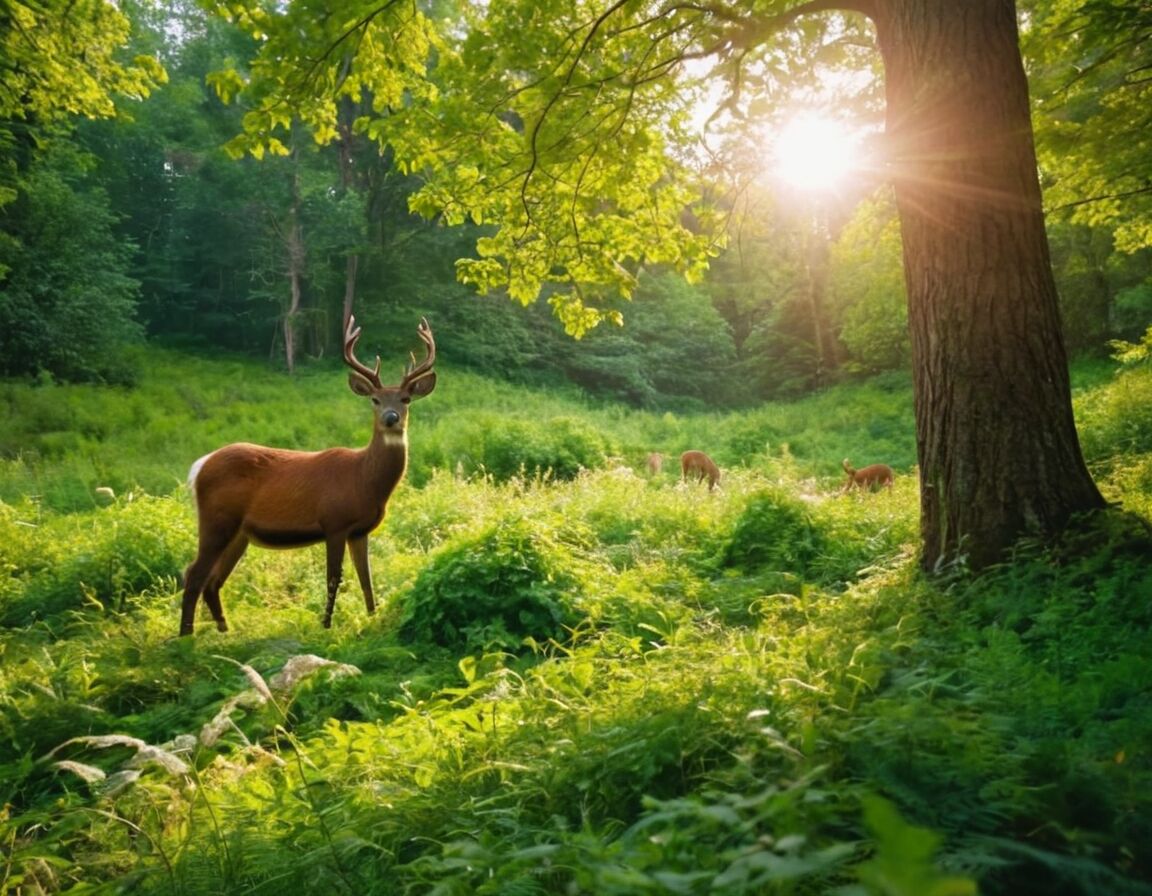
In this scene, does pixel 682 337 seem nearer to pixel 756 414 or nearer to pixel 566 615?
pixel 756 414

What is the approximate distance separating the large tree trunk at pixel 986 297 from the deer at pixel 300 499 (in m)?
4.09

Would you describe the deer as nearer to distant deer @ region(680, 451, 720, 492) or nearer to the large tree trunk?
the large tree trunk

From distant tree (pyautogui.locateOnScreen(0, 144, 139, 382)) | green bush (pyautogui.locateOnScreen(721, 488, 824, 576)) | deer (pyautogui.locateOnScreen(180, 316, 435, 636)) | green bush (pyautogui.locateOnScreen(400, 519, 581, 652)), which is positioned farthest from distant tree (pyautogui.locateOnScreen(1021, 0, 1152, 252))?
distant tree (pyautogui.locateOnScreen(0, 144, 139, 382))

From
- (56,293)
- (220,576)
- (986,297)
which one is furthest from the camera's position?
(56,293)

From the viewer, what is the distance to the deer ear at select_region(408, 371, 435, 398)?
6.67 m

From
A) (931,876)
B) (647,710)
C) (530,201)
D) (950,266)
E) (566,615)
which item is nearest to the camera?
(931,876)

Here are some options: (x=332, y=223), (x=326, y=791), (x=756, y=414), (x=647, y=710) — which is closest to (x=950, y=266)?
(x=647, y=710)

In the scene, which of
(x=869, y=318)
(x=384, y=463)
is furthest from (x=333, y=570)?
(x=869, y=318)

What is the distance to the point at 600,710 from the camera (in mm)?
2893

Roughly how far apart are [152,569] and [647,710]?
623 cm

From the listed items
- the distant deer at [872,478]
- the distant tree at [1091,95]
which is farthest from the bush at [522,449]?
the distant tree at [1091,95]

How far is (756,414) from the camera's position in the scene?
25688mm

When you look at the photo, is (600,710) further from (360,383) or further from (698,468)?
(698,468)

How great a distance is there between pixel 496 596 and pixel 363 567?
1484 mm
